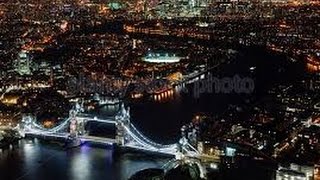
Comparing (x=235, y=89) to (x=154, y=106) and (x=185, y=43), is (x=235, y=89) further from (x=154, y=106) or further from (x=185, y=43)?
(x=185, y=43)

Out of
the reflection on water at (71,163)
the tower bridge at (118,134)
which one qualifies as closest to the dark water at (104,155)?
the reflection on water at (71,163)

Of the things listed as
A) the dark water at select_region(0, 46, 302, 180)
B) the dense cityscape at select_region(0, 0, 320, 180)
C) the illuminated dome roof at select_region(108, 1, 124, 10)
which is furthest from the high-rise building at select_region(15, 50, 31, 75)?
the illuminated dome roof at select_region(108, 1, 124, 10)

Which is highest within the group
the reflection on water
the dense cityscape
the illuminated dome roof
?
the illuminated dome roof

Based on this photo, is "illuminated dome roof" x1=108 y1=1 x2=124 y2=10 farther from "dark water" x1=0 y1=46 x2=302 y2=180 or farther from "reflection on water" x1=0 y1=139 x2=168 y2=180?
"reflection on water" x1=0 y1=139 x2=168 y2=180

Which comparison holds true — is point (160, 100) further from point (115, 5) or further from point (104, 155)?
point (115, 5)

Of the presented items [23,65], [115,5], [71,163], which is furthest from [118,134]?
[115,5]

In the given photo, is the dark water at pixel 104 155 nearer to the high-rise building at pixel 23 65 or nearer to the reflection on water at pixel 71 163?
the reflection on water at pixel 71 163
